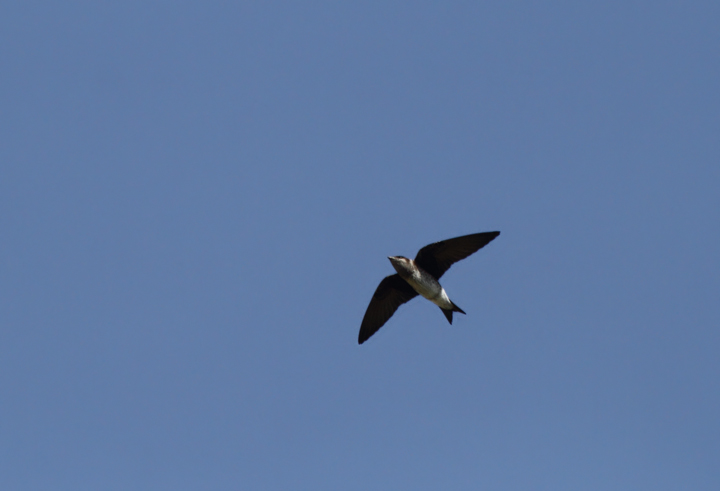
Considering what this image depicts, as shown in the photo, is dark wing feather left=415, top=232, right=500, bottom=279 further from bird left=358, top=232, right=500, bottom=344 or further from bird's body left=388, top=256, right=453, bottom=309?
bird's body left=388, top=256, right=453, bottom=309

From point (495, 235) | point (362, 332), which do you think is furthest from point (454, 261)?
point (362, 332)

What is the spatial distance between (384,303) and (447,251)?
207 centimetres

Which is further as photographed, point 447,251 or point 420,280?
point 447,251

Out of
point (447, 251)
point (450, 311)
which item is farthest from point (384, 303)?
point (447, 251)

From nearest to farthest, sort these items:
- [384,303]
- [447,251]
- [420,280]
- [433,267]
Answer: [420,280] → [447,251] → [433,267] → [384,303]

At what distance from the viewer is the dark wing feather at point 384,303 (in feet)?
61.0

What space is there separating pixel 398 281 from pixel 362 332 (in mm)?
1371

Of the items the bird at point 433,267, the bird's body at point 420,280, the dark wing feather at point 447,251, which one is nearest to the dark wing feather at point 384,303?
the bird at point 433,267

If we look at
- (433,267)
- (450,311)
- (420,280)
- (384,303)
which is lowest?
(450,311)

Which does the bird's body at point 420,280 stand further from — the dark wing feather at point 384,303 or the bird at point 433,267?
the dark wing feather at point 384,303

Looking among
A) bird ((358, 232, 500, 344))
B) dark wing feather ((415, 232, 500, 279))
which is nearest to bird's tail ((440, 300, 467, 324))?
bird ((358, 232, 500, 344))

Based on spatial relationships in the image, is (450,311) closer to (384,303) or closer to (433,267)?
(433,267)

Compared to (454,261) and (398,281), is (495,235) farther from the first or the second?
(398,281)

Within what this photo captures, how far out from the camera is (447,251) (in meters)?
17.5
